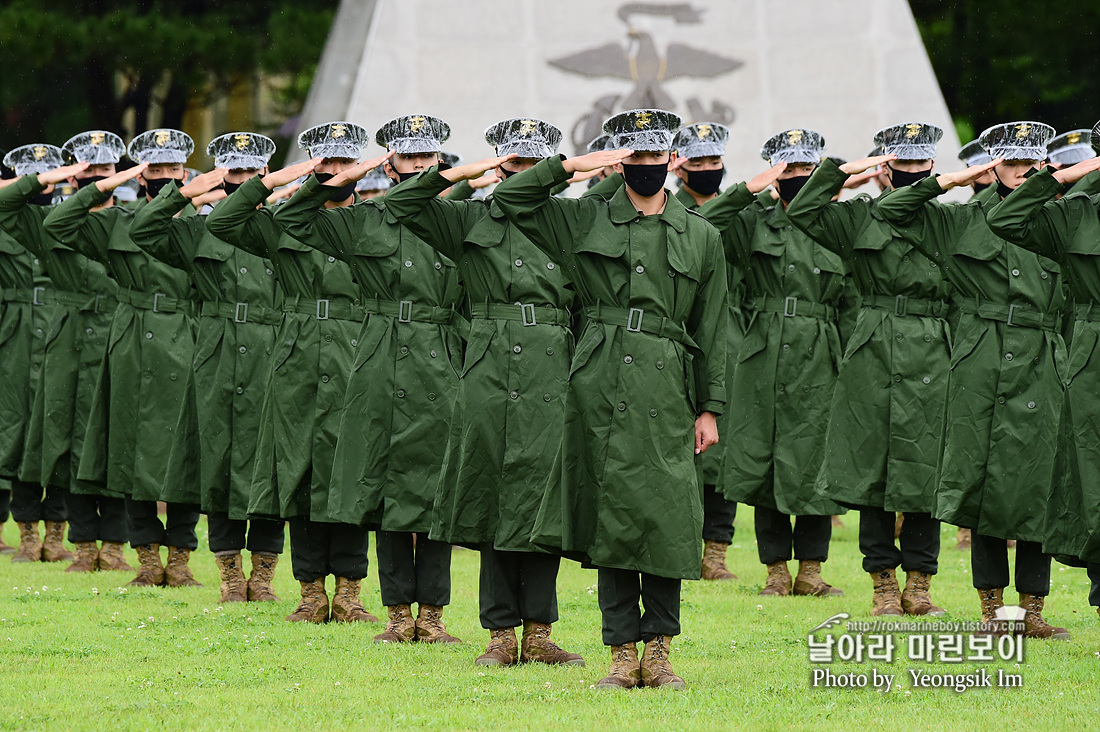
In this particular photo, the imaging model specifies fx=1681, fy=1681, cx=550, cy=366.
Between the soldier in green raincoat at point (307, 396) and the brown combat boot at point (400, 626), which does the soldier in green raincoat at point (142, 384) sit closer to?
the soldier in green raincoat at point (307, 396)

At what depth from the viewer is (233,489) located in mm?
9680

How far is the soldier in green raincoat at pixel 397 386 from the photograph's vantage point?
326 inches

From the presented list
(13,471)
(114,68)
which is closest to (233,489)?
(13,471)

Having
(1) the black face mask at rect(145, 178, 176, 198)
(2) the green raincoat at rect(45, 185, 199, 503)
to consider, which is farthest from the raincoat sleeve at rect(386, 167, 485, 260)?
(2) the green raincoat at rect(45, 185, 199, 503)

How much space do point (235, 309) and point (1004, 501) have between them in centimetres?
460

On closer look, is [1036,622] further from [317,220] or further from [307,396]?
[317,220]

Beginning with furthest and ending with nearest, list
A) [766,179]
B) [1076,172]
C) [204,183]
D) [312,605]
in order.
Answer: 1. [766,179]
2. [204,183]
3. [312,605]
4. [1076,172]

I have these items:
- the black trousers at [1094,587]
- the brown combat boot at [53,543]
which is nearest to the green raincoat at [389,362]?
the black trousers at [1094,587]

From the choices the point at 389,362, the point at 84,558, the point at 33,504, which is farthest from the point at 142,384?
the point at 389,362

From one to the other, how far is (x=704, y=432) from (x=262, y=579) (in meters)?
3.78

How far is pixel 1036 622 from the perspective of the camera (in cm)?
828

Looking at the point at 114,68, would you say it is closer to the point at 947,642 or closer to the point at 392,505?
the point at 392,505

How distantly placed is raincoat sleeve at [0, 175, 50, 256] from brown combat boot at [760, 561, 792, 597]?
502 centimetres

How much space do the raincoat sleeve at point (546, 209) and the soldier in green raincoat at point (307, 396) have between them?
1852 millimetres
